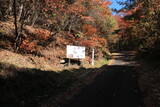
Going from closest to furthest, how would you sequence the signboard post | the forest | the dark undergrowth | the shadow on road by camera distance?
the dark undergrowth
the shadow on road
the forest
the signboard post

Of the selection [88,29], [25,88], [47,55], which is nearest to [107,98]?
[25,88]

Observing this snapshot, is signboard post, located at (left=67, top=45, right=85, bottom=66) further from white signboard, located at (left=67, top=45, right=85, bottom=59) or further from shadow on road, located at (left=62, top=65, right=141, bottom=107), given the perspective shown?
shadow on road, located at (left=62, top=65, right=141, bottom=107)

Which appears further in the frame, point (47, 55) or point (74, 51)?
point (74, 51)

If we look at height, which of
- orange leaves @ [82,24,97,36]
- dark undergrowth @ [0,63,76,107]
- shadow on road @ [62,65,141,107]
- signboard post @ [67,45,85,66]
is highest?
orange leaves @ [82,24,97,36]

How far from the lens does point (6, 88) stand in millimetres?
7215

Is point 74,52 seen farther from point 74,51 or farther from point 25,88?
point 25,88

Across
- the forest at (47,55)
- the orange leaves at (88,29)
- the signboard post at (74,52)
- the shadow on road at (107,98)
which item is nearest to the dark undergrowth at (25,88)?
the forest at (47,55)

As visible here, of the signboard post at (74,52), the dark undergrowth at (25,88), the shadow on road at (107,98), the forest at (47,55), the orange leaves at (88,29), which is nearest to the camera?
the dark undergrowth at (25,88)

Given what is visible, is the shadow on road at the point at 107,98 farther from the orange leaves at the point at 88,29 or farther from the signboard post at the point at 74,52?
the orange leaves at the point at 88,29

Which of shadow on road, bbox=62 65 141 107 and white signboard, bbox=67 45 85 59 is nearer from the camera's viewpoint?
shadow on road, bbox=62 65 141 107

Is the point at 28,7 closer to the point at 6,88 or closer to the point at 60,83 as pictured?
the point at 60,83

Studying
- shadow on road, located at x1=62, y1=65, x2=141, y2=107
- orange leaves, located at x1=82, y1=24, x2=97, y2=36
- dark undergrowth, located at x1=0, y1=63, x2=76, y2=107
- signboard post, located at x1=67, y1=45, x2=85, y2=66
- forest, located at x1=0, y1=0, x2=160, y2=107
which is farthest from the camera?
orange leaves, located at x1=82, y1=24, x2=97, y2=36

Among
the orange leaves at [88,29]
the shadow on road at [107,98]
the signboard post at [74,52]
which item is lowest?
the shadow on road at [107,98]

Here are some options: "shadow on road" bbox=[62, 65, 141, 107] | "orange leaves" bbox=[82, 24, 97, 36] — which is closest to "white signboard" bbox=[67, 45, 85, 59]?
"orange leaves" bbox=[82, 24, 97, 36]
